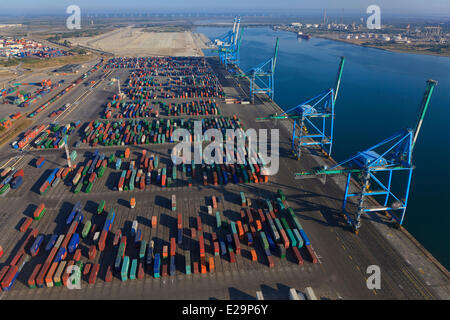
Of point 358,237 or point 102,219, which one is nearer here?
point 358,237

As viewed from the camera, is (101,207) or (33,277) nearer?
(33,277)

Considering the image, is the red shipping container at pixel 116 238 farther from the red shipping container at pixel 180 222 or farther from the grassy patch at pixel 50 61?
the grassy patch at pixel 50 61

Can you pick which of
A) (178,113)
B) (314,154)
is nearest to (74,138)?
(178,113)

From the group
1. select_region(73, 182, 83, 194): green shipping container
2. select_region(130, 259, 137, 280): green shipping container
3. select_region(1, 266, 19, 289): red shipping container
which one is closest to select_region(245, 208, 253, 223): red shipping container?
select_region(130, 259, 137, 280): green shipping container

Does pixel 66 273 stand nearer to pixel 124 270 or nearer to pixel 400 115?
pixel 124 270

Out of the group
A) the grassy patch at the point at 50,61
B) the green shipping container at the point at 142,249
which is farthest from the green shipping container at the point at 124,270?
the grassy patch at the point at 50,61

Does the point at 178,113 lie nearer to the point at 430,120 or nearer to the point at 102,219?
the point at 102,219

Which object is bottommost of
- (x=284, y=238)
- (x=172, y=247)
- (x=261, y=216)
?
(x=172, y=247)

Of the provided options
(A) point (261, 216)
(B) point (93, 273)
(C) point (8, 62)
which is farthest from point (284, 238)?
(C) point (8, 62)
